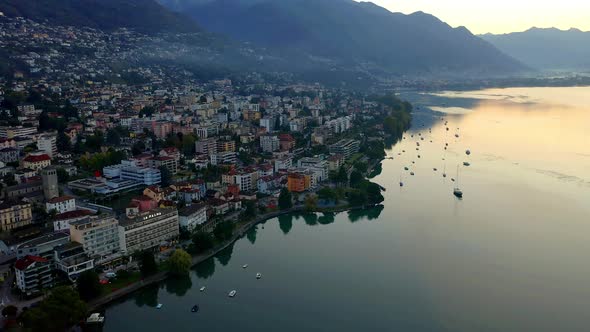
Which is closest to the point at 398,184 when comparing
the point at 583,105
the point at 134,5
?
the point at 583,105

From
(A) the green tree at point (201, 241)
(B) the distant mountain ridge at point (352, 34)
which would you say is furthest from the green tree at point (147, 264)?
(B) the distant mountain ridge at point (352, 34)

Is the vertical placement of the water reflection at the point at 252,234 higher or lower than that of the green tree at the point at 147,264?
lower

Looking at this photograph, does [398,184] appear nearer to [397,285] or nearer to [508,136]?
[397,285]

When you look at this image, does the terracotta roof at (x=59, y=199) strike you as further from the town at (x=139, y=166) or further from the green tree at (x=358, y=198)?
the green tree at (x=358, y=198)

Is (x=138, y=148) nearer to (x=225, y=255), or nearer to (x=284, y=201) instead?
(x=284, y=201)

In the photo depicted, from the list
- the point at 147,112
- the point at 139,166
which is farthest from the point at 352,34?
the point at 139,166

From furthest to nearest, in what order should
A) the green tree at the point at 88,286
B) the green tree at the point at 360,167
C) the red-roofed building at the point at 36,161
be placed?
the green tree at the point at 360,167 → the red-roofed building at the point at 36,161 → the green tree at the point at 88,286
